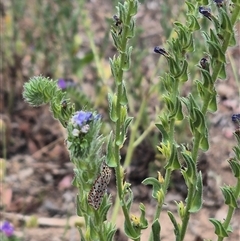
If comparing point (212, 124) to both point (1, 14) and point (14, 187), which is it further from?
point (1, 14)

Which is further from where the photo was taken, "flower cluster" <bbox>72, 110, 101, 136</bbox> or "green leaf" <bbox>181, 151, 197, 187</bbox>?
"green leaf" <bbox>181, 151, 197, 187</bbox>

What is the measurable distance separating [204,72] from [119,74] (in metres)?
0.18

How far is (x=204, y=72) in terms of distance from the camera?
1.22 m

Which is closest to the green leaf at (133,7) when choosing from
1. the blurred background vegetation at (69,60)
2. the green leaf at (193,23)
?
the green leaf at (193,23)

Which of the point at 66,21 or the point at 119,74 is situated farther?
the point at 66,21

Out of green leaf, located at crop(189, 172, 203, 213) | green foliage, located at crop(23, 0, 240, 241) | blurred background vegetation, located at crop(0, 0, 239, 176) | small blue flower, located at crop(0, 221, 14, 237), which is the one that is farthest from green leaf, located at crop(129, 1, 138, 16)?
blurred background vegetation, located at crop(0, 0, 239, 176)

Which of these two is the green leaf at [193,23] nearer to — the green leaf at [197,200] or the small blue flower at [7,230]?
the green leaf at [197,200]

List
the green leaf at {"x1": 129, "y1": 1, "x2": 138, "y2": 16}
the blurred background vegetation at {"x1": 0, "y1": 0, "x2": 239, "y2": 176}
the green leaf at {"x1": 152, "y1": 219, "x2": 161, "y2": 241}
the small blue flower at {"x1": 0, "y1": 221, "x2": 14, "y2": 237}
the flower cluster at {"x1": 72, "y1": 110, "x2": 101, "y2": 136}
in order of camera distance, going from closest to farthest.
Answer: the flower cluster at {"x1": 72, "y1": 110, "x2": 101, "y2": 136} < the green leaf at {"x1": 129, "y1": 1, "x2": 138, "y2": 16} < the green leaf at {"x1": 152, "y1": 219, "x2": 161, "y2": 241} < the small blue flower at {"x1": 0, "y1": 221, "x2": 14, "y2": 237} < the blurred background vegetation at {"x1": 0, "y1": 0, "x2": 239, "y2": 176}

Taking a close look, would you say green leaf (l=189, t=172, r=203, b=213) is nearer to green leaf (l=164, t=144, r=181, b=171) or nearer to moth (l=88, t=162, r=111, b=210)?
green leaf (l=164, t=144, r=181, b=171)

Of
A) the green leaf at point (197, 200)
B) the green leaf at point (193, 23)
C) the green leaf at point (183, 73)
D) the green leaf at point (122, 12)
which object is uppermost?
the green leaf at point (122, 12)

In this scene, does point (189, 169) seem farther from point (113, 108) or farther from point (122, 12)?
point (122, 12)

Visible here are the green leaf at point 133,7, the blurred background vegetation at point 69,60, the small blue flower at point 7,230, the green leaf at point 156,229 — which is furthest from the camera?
the blurred background vegetation at point 69,60

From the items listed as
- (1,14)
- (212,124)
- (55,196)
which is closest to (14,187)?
(55,196)

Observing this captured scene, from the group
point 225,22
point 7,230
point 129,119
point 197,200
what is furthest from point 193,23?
point 7,230
